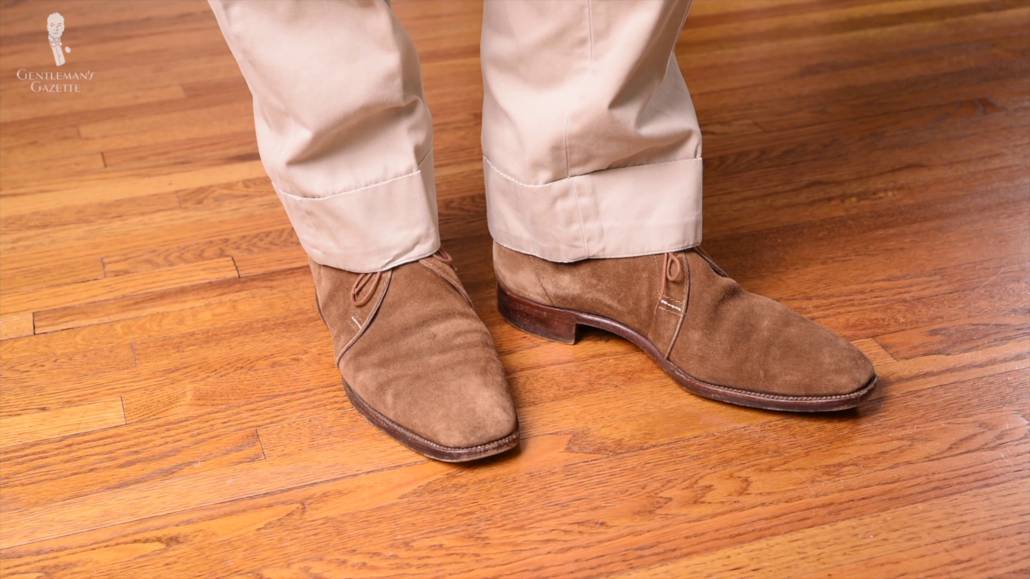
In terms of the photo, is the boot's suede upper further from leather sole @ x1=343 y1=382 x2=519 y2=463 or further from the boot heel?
leather sole @ x1=343 y1=382 x2=519 y2=463

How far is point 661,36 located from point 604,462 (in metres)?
0.35

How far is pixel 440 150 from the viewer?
145cm

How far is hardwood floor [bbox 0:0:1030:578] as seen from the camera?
0.77m

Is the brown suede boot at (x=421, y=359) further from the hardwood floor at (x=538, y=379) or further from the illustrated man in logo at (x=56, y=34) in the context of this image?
the illustrated man in logo at (x=56, y=34)

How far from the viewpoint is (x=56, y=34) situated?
1.99 m

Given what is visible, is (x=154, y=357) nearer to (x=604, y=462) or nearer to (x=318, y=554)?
(x=318, y=554)

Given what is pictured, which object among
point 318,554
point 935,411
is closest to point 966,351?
point 935,411

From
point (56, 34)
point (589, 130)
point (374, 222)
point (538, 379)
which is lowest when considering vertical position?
point (56, 34)

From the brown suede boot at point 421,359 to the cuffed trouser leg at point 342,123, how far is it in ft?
0.09

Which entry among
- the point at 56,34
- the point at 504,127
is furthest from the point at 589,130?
the point at 56,34

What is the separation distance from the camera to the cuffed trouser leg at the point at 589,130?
831mm

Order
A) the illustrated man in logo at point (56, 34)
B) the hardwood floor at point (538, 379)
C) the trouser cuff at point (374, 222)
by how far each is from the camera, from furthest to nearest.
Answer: the illustrated man in logo at point (56, 34) < the trouser cuff at point (374, 222) < the hardwood floor at point (538, 379)

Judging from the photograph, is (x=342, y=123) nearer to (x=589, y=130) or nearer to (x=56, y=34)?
(x=589, y=130)

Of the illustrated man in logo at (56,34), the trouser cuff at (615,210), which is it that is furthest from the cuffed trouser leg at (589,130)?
the illustrated man in logo at (56,34)
